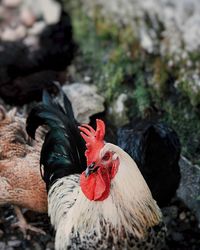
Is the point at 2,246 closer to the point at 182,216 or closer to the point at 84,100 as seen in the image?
the point at 182,216

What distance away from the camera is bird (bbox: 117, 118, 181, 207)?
4.91 m

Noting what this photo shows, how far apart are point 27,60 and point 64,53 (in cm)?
44

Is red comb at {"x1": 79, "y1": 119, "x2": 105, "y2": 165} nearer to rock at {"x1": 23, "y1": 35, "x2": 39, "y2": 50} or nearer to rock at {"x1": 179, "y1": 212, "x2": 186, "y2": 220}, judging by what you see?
rock at {"x1": 179, "y1": 212, "x2": 186, "y2": 220}

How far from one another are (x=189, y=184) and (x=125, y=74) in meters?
1.65

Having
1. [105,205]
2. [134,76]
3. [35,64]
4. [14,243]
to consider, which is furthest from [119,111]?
[105,205]

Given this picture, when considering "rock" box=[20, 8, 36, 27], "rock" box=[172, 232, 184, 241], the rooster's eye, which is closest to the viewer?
the rooster's eye

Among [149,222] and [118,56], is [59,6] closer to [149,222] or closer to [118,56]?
[118,56]

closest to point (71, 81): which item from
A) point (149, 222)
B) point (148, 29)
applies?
point (148, 29)

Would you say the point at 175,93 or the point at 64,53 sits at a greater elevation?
the point at 64,53

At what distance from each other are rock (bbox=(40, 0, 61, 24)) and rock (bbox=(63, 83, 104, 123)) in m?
1.65

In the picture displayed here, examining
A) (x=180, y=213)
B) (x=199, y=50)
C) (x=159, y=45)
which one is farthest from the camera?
(x=159, y=45)

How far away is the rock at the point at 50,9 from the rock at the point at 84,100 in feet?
5.42

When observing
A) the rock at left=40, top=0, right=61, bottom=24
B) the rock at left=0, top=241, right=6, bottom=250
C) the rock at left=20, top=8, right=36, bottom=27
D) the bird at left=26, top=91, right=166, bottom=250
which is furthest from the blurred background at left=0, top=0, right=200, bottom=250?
the bird at left=26, top=91, right=166, bottom=250

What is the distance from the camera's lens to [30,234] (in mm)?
5484
